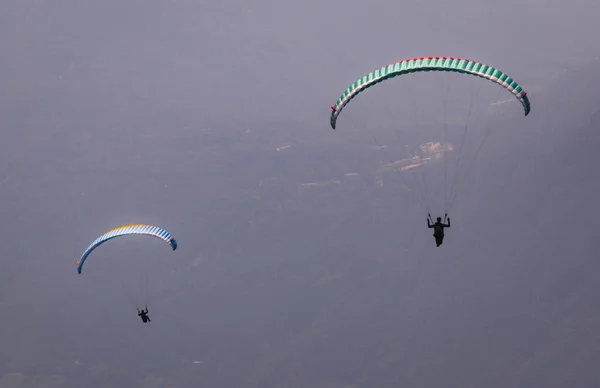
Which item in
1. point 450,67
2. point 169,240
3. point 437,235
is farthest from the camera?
point 169,240

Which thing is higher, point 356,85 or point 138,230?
point 138,230

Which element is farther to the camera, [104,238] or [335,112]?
[104,238]

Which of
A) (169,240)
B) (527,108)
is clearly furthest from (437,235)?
(169,240)

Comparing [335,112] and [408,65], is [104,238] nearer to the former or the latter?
[335,112]

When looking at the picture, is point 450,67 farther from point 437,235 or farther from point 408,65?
point 437,235

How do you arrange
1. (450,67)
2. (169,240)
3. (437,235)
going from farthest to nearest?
1. (169,240)
2. (437,235)
3. (450,67)

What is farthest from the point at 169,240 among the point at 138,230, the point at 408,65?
the point at 408,65

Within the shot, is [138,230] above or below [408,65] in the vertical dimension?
above

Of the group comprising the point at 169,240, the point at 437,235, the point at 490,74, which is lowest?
the point at 437,235

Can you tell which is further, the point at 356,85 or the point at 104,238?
the point at 104,238
